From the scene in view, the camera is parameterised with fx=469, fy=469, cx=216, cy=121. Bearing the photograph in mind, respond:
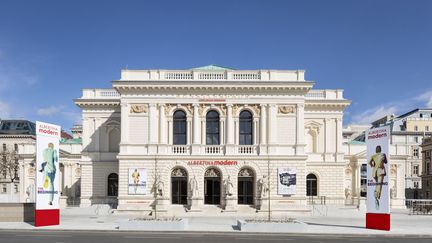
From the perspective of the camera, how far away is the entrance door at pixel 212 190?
158ft

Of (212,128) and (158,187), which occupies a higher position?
(212,128)

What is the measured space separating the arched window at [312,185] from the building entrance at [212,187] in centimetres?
1285

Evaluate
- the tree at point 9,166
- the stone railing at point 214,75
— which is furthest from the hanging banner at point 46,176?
the tree at point 9,166

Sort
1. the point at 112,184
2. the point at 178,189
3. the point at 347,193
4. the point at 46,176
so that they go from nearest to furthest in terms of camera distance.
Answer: the point at 46,176
the point at 178,189
the point at 112,184
the point at 347,193

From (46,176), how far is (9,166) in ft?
186

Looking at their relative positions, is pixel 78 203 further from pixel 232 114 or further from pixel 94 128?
pixel 232 114

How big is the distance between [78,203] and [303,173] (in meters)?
28.5

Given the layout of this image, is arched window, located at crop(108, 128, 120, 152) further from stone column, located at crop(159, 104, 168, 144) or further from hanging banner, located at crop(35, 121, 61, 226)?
hanging banner, located at crop(35, 121, 61, 226)

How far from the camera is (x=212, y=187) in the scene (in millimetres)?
48156

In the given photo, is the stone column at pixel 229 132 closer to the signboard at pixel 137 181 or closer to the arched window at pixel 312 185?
the signboard at pixel 137 181

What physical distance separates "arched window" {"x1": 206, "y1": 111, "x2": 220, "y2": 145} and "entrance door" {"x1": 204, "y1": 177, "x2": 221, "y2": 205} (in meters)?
3.85

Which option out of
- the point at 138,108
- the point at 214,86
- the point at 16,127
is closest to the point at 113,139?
the point at 138,108

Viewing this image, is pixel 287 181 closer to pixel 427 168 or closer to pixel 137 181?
pixel 137 181

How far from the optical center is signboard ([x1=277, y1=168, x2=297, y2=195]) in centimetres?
4728
